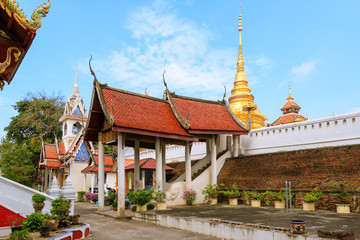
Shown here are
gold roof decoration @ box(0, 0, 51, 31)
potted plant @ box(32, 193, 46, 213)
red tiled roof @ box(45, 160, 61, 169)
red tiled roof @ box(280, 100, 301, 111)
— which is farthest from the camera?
red tiled roof @ box(280, 100, 301, 111)

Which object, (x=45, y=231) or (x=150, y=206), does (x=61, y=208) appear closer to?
(x=45, y=231)

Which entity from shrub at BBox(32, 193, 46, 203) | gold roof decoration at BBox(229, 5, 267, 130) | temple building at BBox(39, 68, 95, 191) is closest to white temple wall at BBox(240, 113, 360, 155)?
gold roof decoration at BBox(229, 5, 267, 130)

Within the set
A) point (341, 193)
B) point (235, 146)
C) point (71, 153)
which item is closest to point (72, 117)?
point (71, 153)

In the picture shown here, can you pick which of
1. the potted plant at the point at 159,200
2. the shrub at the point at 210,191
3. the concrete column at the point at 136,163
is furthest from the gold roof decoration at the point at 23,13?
the shrub at the point at 210,191

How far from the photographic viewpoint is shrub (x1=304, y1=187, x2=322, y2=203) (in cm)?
1371

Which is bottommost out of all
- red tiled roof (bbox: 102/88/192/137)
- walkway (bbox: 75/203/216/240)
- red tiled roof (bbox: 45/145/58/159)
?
walkway (bbox: 75/203/216/240)

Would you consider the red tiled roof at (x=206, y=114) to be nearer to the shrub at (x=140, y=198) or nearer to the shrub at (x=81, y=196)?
the shrub at (x=140, y=198)

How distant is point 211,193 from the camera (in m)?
18.5

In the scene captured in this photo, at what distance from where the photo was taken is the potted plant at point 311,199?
A: 1373 centimetres

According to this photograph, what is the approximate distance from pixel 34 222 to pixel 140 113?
8.31 metres

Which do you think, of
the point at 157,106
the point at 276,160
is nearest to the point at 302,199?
the point at 276,160

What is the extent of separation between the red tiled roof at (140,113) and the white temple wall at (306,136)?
6288mm

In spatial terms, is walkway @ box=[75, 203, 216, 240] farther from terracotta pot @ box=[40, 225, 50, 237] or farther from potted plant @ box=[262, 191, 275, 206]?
potted plant @ box=[262, 191, 275, 206]

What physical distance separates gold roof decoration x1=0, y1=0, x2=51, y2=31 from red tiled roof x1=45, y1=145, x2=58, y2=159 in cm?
2550
